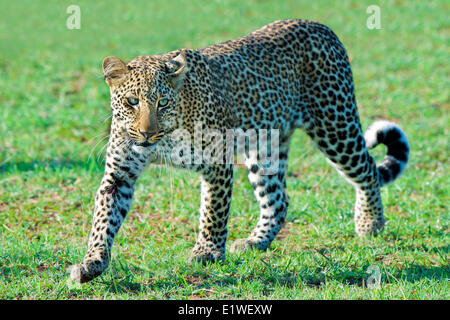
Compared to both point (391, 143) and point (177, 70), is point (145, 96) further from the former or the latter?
point (391, 143)

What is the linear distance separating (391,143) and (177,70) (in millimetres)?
3194

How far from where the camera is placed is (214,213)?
260 inches

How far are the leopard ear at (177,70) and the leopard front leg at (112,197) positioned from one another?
70 cm

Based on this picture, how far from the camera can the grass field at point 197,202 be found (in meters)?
6.16

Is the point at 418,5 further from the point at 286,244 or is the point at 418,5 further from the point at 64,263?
the point at 64,263

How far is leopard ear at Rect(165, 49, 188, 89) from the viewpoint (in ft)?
20.3

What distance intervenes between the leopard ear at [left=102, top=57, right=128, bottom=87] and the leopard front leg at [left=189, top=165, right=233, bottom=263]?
3.87ft

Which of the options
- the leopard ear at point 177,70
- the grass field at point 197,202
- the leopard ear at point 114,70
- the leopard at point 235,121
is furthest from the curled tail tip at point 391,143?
the leopard ear at point 114,70

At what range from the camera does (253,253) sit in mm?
6996

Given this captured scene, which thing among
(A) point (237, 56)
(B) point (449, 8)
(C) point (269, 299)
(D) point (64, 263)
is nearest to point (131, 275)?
(D) point (64, 263)

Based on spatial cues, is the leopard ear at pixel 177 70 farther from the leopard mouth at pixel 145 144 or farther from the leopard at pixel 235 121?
the leopard mouth at pixel 145 144

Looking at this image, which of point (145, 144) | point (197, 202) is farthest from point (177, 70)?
point (197, 202)
